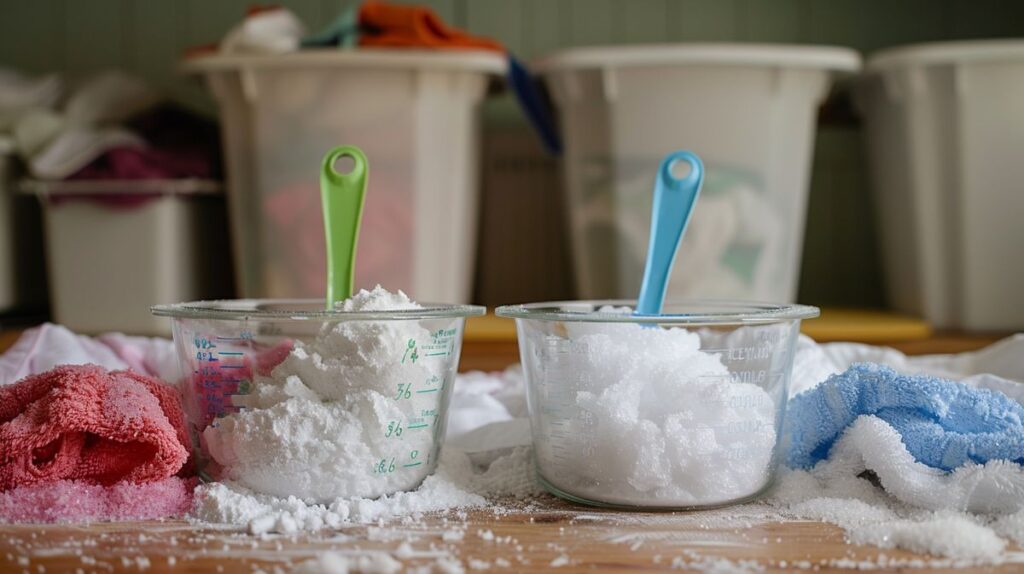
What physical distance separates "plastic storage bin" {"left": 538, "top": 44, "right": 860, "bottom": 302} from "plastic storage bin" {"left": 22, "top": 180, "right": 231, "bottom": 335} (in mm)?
518

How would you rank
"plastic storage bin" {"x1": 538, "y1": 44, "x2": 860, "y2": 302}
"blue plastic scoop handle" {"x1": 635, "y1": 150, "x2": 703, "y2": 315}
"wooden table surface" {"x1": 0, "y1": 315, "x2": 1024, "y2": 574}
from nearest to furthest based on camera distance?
"wooden table surface" {"x1": 0, "y1": 315, "x2": 1024, "y2": 574} < "blue plastic scoop handle" {"x1": 635, "y1": 150, "x2": 703, "y2": 315} < "plastic storage bin" {"x1": 538, "y1": 44, "x2": 860, "y2": 302}

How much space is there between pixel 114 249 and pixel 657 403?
103cm

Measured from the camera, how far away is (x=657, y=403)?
20.1 inches

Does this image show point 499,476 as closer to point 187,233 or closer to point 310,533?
point 310,533

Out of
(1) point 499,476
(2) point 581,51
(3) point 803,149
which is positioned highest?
(2) point 581,51

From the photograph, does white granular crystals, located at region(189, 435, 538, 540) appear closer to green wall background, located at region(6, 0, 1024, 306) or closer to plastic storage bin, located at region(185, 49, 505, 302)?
plastic storage bin, located at region(185, 49, 505, 302)

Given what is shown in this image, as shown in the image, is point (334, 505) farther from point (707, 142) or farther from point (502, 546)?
point (707, 142)

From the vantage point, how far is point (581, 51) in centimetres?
128

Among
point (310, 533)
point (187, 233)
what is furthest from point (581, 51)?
point (310, 533)

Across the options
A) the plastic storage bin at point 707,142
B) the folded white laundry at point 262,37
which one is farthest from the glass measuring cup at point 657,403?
the folded white laundry at point 262,37

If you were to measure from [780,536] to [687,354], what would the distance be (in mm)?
97

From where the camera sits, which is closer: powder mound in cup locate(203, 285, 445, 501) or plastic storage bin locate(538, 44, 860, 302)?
powder mound in cup locate(203, 285, 445, 501)

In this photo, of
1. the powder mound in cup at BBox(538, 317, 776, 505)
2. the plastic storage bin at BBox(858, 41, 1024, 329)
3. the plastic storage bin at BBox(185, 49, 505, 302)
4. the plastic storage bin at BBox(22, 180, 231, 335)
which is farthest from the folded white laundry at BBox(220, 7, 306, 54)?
A: the powder mound in cup at BBox(538, 317, 776, 505)

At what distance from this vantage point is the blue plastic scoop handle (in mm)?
580
